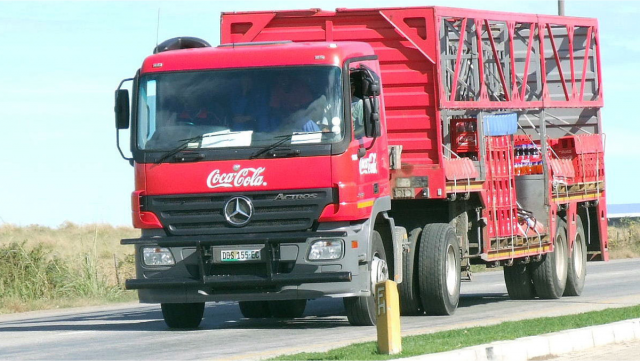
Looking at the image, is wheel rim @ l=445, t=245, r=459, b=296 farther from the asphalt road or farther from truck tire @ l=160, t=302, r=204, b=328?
truck tire @ l=160, t=302, r=204, b=328

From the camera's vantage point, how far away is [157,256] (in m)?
13.5

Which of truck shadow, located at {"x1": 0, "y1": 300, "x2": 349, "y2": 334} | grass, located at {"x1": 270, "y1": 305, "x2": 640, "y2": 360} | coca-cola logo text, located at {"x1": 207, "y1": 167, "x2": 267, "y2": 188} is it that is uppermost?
coca-cola logo text, located at {"x1": 207, "y1": 167, "x2": 267, "y2": 188}

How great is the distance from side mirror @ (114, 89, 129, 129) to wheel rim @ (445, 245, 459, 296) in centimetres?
486

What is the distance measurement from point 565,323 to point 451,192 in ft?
11.2

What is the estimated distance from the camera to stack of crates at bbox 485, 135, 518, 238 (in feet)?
57.0

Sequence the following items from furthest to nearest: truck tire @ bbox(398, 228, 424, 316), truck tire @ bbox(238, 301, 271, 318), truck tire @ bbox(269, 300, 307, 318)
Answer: truck tire @ bbox(238, 301, 271, 318), truck tire @ bbox(269, 300, 307, 318), truck tire @ bbox(398, 228, 424, 316)

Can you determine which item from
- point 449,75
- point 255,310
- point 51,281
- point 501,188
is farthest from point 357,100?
point 51,281

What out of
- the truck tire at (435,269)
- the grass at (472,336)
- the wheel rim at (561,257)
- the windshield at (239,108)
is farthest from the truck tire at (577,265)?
the windshield at (239,108)

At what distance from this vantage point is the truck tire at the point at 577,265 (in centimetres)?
2041

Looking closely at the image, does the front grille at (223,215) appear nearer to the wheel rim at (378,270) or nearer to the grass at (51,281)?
the wheel rim at (378,270)

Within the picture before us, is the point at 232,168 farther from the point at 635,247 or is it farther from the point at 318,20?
the point at 635,247

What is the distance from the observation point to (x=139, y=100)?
1356 centimetres

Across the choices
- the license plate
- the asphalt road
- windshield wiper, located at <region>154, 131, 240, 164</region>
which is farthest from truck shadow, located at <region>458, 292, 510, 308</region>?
windshield wiper, located at <region>154, 131, 240, 164</region>

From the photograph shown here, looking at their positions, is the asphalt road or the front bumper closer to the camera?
the asphalt road
